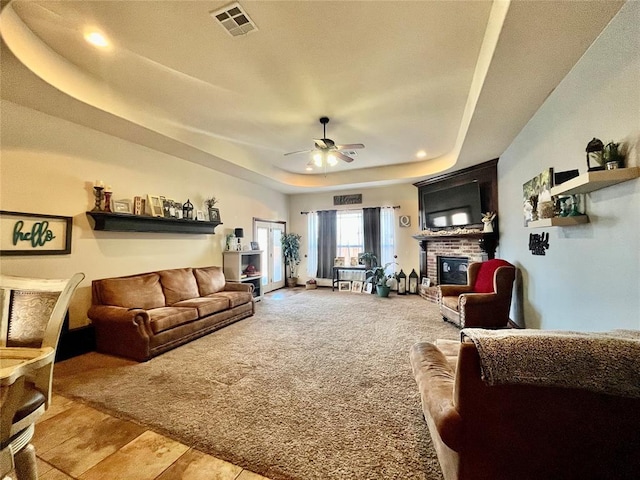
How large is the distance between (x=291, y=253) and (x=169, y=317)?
4628 mm

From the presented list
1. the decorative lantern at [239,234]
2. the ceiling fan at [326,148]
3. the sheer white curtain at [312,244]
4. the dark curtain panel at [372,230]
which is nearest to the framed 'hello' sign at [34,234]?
the decorative lantern at [239,234]

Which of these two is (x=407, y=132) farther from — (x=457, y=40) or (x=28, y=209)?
(x=28, y=209)

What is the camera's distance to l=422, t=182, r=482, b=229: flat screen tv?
17.0ft

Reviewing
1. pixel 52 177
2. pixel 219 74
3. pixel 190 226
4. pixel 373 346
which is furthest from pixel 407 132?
pixel 52 177

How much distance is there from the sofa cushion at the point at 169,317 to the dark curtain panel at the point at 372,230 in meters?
4.71

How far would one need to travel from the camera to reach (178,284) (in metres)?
4.19

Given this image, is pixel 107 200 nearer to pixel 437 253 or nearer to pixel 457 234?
pixel 457 234

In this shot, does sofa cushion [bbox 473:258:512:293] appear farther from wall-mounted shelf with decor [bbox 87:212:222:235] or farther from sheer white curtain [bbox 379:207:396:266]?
wall-mounted shelf with decor [bbox 87:212:222:235]

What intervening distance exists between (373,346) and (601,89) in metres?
3.09

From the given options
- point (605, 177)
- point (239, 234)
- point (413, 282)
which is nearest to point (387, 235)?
point (413, 282)

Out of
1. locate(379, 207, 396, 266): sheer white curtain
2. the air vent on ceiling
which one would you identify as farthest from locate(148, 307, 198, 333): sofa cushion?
locate(379, 207, 396, 266): sheer white curtain

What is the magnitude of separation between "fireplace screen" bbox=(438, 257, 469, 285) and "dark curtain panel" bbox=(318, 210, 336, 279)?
2.78m

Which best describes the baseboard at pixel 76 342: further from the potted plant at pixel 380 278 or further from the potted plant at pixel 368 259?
the potted plant at pixel 368 259

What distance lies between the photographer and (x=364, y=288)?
7.04 m
